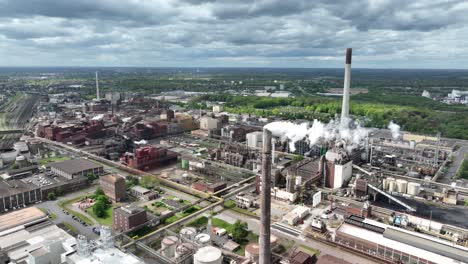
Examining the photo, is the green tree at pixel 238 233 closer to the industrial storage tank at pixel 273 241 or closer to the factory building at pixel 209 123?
the industrial storage tank at pixel 273 241

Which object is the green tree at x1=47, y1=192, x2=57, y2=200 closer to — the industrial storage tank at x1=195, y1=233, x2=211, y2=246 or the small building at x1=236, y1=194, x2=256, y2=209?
the industrial storage tank at x1=195, y1=233, x2=211, y2=246

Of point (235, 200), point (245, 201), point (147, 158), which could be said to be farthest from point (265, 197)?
point (147, 158)

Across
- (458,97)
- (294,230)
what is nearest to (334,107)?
(458,97)

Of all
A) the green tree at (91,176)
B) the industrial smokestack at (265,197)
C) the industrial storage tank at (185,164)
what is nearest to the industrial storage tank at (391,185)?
the industrial smokestack at (265,197)

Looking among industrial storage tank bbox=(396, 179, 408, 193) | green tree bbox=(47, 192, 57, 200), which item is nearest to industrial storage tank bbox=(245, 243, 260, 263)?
industrial storage tank bbox=(396, 179, 408, 193)

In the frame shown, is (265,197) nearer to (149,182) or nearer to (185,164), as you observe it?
(149,182)

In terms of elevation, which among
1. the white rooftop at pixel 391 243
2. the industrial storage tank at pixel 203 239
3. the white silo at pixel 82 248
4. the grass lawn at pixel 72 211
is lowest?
the grass lawn at pixel 72 211

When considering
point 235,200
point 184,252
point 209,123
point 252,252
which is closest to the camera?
point 252,252
